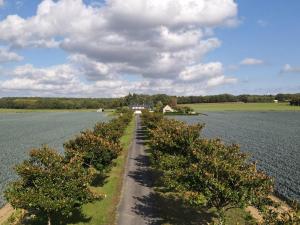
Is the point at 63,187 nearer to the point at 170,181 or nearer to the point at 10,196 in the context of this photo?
the point at 10,196

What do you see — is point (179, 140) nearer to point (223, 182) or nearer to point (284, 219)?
point (223, 182)

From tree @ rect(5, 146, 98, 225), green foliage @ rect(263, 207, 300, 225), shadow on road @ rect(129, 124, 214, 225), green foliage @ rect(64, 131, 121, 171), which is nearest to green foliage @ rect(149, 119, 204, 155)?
green foliage @ rect(64, 131, 121, 171)

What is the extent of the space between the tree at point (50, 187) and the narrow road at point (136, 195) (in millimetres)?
6429

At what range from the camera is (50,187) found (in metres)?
28.4

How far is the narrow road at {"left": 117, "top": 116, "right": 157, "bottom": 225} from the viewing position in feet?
114

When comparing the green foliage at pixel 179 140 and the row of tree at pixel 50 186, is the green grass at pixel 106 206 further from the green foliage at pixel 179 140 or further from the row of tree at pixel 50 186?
the green foliage at pixel 179 140

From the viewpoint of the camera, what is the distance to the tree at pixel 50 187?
90.4ft

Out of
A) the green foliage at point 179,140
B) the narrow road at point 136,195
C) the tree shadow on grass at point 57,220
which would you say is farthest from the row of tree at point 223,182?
the green foliage at point 179,140

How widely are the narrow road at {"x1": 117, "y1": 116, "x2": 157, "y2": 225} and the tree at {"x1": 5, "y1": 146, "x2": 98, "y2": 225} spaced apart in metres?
6.43

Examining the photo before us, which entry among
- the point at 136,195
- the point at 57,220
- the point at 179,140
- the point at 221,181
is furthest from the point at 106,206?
the point at 221,181

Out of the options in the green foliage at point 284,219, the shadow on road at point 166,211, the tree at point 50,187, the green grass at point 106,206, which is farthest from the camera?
the green grass at point 106,206

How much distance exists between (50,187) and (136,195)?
631 inches

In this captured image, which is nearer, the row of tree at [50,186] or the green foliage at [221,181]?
the green foliage at [221,181]

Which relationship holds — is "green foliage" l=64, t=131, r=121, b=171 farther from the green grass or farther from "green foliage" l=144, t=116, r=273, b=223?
"green foliage" l=144, t=116, r=273, b=223
